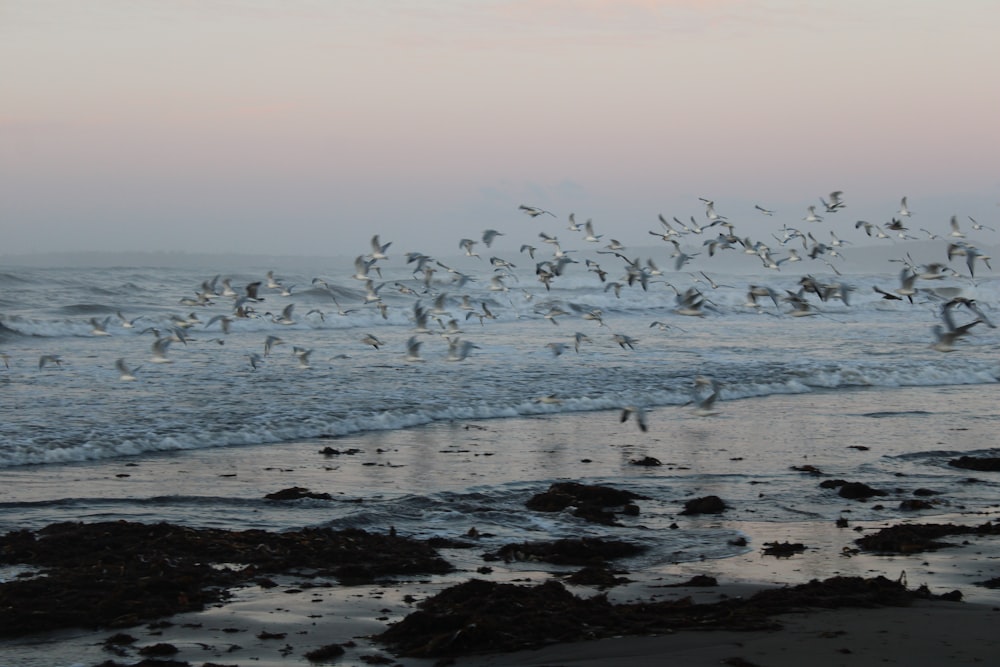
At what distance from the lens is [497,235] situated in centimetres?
2298

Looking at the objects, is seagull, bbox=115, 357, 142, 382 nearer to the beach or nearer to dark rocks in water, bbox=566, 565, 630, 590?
the beach

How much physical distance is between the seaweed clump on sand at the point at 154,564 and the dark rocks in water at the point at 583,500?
1.90 meters

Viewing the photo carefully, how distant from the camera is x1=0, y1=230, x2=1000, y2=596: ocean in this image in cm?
1058

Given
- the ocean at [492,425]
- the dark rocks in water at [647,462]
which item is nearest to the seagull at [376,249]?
the ocean at [492,425]

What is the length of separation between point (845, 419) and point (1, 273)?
38.9m

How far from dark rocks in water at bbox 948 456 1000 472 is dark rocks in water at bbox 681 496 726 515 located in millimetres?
3903

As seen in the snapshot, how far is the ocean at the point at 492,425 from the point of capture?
10578 mm

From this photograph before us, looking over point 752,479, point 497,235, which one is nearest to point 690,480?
point 752,479

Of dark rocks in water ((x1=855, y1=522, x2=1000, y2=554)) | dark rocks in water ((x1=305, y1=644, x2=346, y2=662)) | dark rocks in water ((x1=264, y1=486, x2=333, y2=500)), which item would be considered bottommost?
dark rocks in water ((x1=264, y1=486, x2=333, y2=500))

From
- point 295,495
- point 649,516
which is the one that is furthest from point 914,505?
point 295,495

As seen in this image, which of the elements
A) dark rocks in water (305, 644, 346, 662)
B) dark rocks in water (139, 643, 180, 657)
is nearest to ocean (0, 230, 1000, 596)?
dark rocks in water (305, 644, 346, 662)

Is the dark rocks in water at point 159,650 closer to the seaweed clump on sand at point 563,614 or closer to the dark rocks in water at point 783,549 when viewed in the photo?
the seaweed clump on sand at point 563,614

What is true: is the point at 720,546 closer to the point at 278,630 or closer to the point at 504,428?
the point at 278,630

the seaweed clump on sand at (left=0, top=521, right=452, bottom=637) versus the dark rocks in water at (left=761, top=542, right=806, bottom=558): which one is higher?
the dark rocks in water at (left=761, top=542, right=806, bottom=558)
